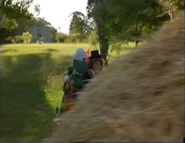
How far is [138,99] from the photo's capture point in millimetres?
3021

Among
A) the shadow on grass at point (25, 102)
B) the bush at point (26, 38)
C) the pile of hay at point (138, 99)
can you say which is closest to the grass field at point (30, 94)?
the shadow on grass at point (25, 102)

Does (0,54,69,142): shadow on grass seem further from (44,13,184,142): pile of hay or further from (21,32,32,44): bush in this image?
(21,32,32,44): bush

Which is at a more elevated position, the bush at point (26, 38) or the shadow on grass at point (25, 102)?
the shadow on grass at point (25, 102)

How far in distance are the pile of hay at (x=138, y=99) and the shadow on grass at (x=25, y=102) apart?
5.94 meters

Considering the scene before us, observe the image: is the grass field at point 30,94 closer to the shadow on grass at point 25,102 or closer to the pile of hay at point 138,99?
the shadow on grass at point 25,102

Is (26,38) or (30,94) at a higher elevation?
(30,94)

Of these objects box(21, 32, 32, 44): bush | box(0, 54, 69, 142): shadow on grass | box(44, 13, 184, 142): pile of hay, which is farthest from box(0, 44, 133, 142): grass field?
box(21, 32, 32, 44): bush

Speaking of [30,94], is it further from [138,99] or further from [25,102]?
[138,99]

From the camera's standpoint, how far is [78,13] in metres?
14.5

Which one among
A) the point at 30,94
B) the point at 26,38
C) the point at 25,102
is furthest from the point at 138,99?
the point at 26,38

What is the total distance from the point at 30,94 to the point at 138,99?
16.6 metres

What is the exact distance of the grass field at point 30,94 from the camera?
11.7m

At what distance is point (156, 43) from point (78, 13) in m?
11.2

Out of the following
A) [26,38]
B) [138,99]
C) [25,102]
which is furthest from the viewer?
[26,38]
